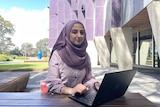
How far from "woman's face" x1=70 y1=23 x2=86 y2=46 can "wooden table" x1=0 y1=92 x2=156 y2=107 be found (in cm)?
47

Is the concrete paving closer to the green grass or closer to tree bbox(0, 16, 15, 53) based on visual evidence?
the green grass

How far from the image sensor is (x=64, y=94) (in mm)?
1928

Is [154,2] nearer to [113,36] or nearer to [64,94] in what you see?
[64,94]

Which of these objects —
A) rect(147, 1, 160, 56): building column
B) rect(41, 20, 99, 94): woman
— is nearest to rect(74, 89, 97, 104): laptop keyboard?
rect(41, 20, 99, 94): woman

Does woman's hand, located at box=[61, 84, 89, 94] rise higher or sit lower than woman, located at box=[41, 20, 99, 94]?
lower

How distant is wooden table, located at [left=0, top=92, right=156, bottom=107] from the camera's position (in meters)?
1.61

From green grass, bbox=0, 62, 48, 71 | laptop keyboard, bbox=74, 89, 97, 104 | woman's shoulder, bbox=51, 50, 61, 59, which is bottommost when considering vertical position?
green grass, bbox=0, 62, 48, 71

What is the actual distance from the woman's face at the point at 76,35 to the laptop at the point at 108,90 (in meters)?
0.44

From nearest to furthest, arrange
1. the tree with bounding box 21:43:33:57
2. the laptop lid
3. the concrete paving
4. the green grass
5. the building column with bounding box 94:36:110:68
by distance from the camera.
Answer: the laptop lid → the concrete paving → the green grass → the building column with bounding box 94:36:110:68 → the tree with bounding box 21:43:33:57

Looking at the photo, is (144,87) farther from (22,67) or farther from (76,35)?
(22,67)

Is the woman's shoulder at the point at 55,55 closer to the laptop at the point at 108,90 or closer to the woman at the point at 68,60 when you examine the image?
the woman at the point at 68,60

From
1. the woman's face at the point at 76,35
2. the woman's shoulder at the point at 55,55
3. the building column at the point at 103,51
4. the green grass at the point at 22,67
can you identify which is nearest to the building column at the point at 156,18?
the woman's face at the point at 76,35

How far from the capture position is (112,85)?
60.2 inches

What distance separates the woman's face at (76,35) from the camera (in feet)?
6.60
